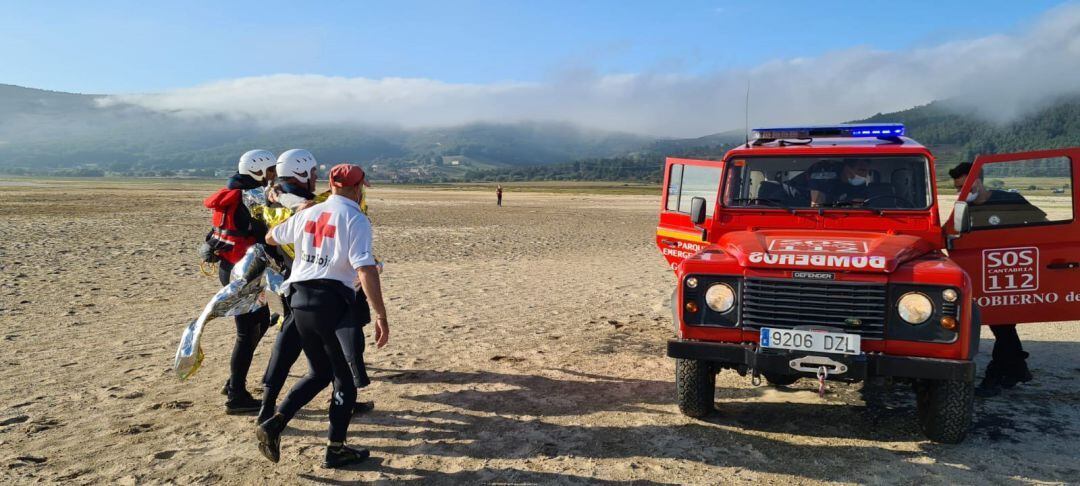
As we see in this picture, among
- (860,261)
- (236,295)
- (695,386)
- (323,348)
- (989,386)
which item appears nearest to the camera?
(323,348)

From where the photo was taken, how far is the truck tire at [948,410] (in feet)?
15.9

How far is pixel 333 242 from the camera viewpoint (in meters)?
4.35

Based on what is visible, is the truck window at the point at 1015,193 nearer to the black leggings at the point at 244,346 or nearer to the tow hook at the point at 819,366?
the tow hook at the point at 819,366

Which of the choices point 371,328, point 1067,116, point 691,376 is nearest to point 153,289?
point 371,328

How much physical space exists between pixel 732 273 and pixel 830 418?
1.72m

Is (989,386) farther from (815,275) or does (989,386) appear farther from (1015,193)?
(815,275)

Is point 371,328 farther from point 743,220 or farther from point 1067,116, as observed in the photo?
point 1067,116

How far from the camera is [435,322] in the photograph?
30.5 ft

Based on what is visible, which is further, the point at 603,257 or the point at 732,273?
the point at 603,257

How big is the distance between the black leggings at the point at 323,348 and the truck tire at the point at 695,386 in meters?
2.51

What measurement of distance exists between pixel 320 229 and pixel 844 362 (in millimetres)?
3580

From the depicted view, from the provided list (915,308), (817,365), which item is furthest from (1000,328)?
(817,365)

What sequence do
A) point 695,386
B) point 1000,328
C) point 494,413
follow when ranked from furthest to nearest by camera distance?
point 1000,328 → point 494,413 → point 695,386

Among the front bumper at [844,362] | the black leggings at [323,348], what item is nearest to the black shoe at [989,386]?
the front bumper at [844,362]
